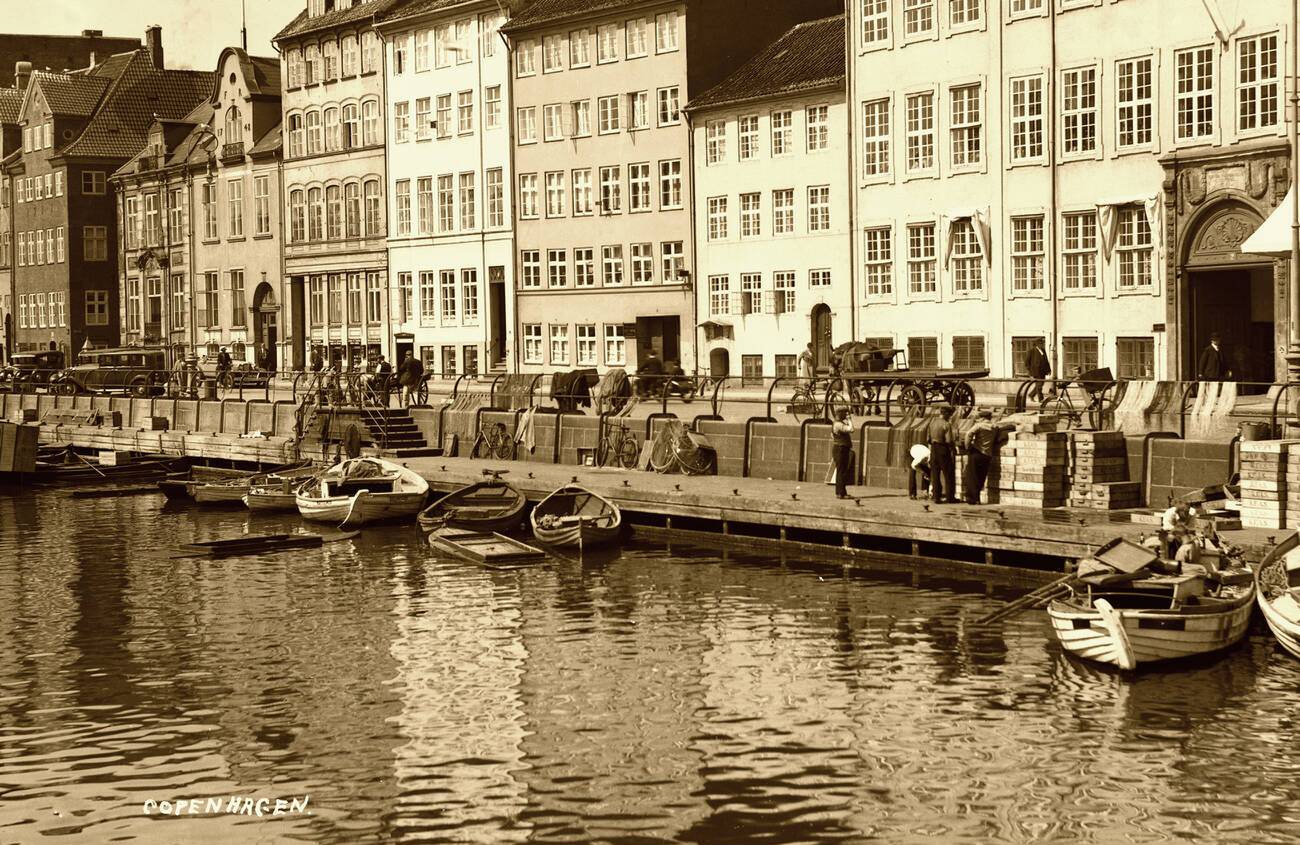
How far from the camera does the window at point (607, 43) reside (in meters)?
79.2

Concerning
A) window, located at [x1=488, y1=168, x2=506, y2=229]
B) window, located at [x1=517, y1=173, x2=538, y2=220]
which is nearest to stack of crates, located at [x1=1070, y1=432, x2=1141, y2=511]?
window, located at [x1=517, y1=173, x2=538, y2=220]

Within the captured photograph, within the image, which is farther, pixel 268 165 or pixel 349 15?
pixel 268 165

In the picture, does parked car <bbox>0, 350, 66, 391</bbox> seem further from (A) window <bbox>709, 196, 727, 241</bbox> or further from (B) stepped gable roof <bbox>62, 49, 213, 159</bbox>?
(A) window <bbox>709, 196, 727, 241</bbox>

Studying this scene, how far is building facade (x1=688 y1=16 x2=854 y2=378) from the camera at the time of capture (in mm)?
68438

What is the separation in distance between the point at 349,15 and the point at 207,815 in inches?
3010

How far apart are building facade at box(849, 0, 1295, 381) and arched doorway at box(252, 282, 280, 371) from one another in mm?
41789

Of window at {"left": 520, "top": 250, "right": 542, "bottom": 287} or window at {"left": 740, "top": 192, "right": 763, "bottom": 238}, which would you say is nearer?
window at {"left": 740, "top": 192, "right": 763, "bottom": 238}

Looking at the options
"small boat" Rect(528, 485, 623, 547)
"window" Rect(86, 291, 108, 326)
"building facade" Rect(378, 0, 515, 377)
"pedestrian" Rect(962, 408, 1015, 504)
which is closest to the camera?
"pedestrian" Rect(962, 408, 1015, 504)

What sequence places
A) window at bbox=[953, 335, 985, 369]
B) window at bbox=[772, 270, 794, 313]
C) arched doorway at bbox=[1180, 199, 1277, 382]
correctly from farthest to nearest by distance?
window at bbox=[772, 270, 794, 313] < window at bbox=[953, 335, 985, 369] < arched doorway at bbox=[1180, 199, 1277, 382]

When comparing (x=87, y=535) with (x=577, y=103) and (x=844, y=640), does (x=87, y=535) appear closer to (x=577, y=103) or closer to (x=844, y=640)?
(x=844, y=640)

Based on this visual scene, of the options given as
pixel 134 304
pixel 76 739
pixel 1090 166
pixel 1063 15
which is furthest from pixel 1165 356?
pixel 134 304

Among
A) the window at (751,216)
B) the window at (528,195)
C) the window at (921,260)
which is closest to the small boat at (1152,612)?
the window at (921,260)

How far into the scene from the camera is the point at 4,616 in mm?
36469

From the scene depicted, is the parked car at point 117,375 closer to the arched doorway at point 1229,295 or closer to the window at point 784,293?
the window at point 784,293
